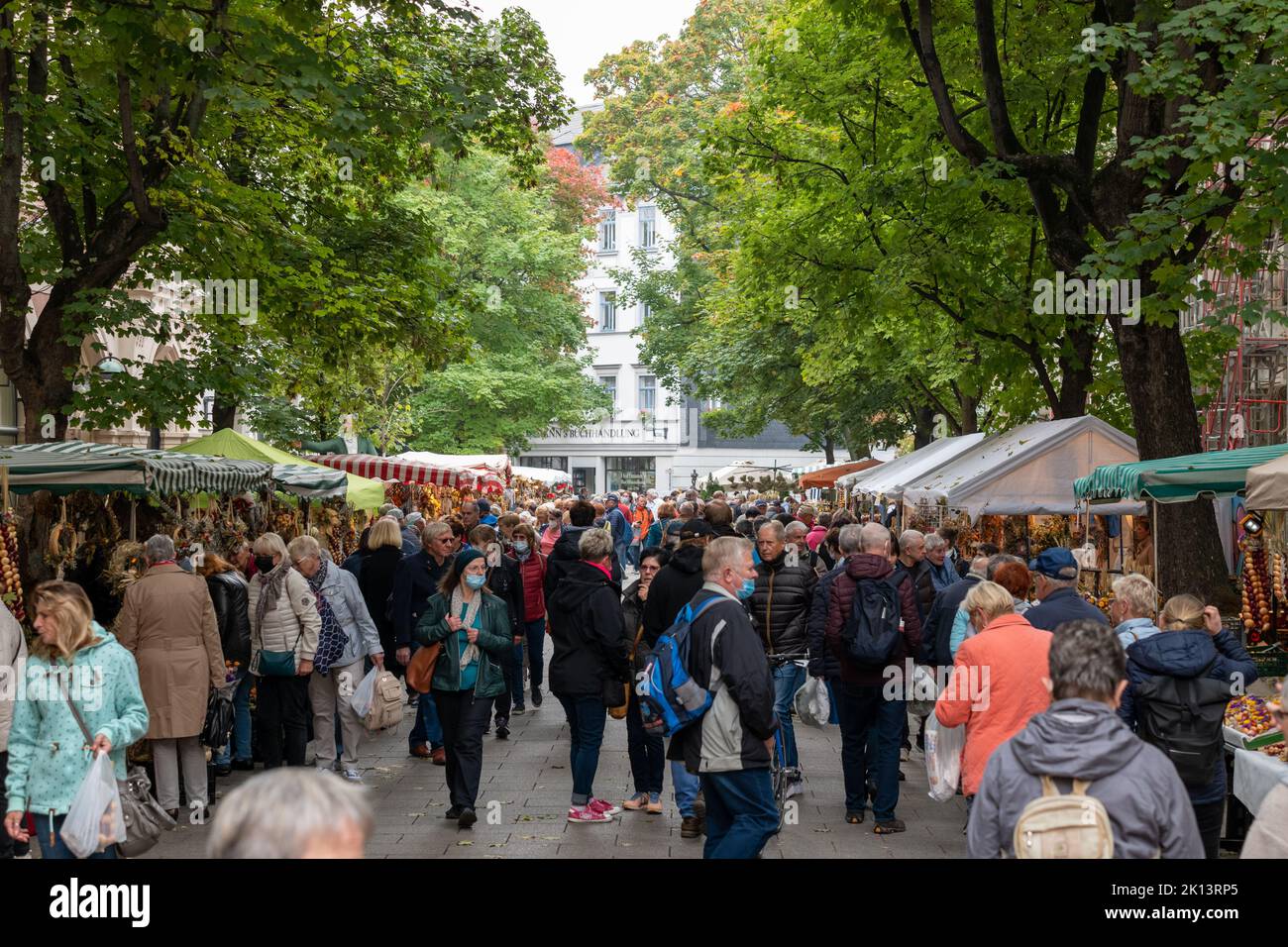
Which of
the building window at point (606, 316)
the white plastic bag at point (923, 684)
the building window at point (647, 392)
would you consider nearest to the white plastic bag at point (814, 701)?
the white plastic bag at point (923, 684)

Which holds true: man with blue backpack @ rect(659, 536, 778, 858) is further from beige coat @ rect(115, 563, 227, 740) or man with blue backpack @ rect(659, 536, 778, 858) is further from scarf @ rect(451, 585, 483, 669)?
beige coat @ rect(115, 563, 227, 740)

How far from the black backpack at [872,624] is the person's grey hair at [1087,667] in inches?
189

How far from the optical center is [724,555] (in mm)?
6445

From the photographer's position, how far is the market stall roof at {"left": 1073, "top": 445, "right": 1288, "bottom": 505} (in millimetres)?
9914

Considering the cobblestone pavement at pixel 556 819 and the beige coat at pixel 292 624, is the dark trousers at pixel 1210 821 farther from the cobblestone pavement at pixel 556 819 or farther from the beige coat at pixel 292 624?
the beige coat at pixel 292 624

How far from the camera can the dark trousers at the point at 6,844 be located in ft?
24.1

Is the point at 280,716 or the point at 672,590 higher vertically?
the point at 672,590

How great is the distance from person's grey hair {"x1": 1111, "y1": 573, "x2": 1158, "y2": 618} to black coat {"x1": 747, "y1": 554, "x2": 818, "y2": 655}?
297cm

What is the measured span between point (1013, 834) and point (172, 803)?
655 cm

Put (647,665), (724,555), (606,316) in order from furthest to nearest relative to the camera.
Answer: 1. (606,316)
2. (647,665)
3. (724,555)

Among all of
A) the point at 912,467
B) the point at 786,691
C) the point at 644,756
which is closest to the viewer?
the point at 644,756

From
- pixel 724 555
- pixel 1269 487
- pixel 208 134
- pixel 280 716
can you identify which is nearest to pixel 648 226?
pixel 208 134

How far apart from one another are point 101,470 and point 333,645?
211 centimetres

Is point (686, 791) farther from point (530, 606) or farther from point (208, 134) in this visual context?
point (208, 134)
